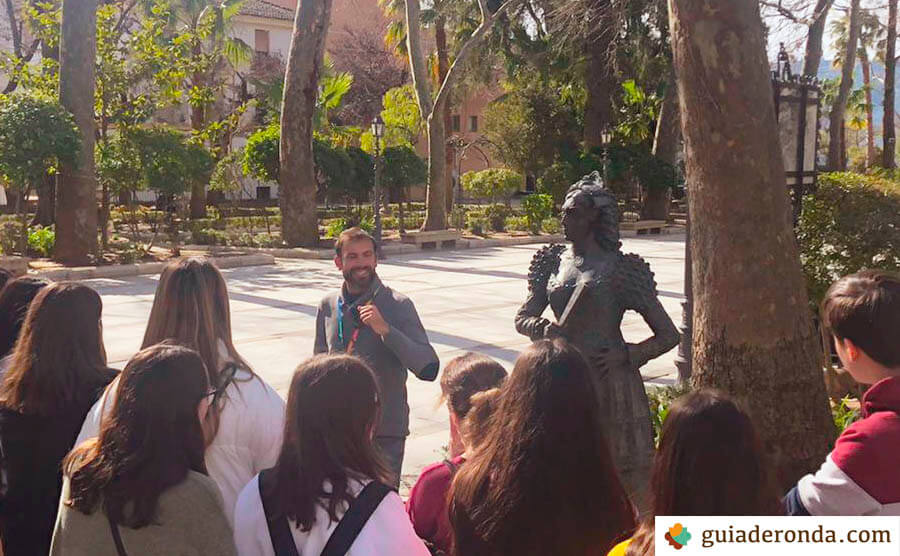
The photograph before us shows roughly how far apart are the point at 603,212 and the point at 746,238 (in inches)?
38.6

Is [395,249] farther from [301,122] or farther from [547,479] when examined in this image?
[547,479]

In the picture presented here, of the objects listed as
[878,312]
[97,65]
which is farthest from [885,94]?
[878,312]

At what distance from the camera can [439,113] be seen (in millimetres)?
25922

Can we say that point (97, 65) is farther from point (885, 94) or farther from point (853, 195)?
point (885, 94)

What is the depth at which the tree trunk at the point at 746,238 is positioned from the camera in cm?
477

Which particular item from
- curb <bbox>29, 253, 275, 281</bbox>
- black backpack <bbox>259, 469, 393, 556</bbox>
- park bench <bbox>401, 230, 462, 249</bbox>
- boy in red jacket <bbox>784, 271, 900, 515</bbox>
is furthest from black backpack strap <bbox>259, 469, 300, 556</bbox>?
park bench <bbox>401, 230, 462, 249</bbox>

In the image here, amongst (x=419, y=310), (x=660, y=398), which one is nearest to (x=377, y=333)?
(x=660, y=398)

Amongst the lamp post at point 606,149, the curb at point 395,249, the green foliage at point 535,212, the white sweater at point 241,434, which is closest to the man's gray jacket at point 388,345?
the white sweater at point 241,434

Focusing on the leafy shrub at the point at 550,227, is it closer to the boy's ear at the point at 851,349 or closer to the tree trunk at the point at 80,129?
the tree trunk at the point at 80,129

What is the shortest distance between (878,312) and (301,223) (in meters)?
20.8

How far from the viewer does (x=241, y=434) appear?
3.18 metres

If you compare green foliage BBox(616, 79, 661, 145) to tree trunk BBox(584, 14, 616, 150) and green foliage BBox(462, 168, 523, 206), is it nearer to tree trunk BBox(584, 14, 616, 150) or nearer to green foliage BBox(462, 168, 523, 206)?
Answer: tree trunk BBox(584, 14, 616, 150)

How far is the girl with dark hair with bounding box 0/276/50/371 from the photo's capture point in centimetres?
398

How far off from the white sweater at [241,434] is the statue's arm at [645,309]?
5.07 ft
